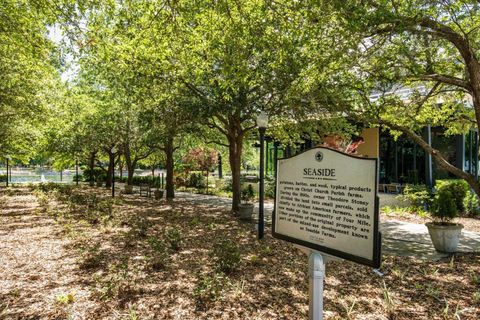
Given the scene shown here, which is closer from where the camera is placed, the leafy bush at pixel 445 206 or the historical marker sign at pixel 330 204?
the historical marker sign at pixel 330 204

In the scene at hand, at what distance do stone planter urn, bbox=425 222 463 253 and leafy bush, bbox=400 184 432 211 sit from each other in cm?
621

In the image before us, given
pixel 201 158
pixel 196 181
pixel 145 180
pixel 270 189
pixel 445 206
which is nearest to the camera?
pixel 445 206

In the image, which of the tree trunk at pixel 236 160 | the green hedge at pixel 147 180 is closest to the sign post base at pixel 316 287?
the tree trunk at pixel 236 160

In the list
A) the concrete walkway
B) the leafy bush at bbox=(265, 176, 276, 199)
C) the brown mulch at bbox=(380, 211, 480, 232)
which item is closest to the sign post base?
the concrete walkway

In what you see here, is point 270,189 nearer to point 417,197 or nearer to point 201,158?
point 417,197

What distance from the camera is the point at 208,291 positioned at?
4.99 m

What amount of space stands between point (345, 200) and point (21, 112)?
15.1m

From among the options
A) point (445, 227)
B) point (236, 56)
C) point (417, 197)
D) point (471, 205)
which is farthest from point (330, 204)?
point (471, 205)

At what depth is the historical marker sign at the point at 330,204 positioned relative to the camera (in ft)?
9.08

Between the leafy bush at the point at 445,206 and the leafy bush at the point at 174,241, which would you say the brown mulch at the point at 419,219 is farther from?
the leafy bush at the point at 174,241

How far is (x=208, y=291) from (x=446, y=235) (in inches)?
230

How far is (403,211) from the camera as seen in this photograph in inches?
558

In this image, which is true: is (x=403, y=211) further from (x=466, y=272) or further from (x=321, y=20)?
(x=321, y=20)

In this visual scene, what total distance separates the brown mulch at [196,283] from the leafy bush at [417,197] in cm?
703
